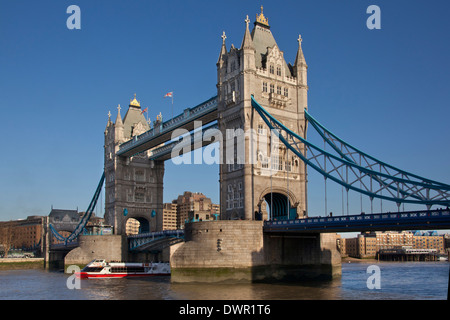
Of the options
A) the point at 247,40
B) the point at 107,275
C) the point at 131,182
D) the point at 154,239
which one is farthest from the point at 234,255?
the point at 131,182

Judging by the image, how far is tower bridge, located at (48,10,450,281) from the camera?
39306 millimetres

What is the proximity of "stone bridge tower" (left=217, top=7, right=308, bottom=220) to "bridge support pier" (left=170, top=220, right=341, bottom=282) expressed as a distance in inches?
151

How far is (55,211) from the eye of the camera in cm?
12469

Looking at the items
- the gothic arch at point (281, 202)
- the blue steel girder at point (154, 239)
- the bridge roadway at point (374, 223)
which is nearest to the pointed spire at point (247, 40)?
the gothic arch at point (281, 202)

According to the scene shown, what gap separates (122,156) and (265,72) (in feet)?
122

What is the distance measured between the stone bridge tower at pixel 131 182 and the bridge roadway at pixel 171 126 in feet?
8.43

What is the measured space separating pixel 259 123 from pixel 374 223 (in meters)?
18.7

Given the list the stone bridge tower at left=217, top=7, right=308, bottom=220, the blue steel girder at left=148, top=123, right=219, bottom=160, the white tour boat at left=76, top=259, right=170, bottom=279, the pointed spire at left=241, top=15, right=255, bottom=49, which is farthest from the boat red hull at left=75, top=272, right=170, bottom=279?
the pointed spire at left=241, top=15, right=255, bottom=49

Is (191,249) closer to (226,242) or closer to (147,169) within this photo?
(226,242)

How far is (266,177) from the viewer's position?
166ft

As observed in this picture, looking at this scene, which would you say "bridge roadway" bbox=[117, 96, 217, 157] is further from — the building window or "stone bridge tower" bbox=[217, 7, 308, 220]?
the building window

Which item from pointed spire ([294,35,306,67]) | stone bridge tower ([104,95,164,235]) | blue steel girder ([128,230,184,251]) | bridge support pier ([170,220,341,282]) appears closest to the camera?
bridge support pier ([170,220,341,282])

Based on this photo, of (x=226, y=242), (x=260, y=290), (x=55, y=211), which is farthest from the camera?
(x=55, y=211)
